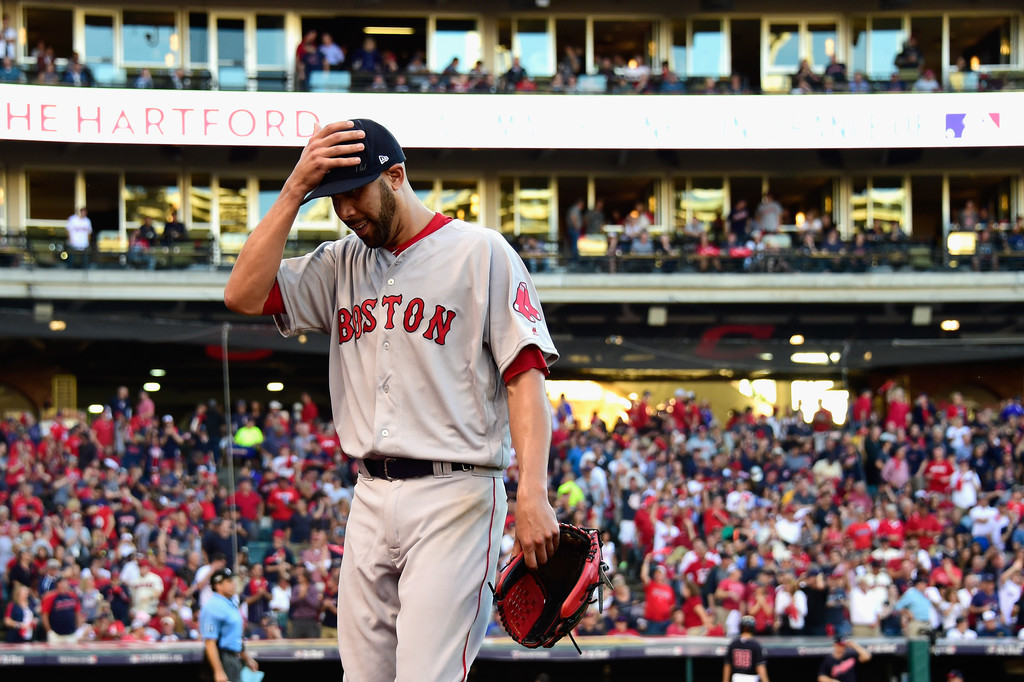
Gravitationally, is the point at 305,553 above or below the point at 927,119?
below

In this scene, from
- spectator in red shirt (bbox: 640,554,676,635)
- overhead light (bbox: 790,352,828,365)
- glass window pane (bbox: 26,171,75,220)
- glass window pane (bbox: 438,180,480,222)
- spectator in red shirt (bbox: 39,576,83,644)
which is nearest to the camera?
spectator in red shirt (bbox: 39,576,83,644)

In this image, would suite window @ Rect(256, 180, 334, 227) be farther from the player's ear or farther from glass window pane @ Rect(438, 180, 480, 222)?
the player's ear

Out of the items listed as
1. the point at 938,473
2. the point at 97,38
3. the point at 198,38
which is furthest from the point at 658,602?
the point at 97,38

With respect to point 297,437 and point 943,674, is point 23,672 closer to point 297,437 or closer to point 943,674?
point 297,437

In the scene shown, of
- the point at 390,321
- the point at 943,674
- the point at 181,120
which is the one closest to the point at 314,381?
the point at 181,120

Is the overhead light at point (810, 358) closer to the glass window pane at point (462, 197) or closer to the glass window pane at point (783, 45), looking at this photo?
the glass window pane at point (462, 197)

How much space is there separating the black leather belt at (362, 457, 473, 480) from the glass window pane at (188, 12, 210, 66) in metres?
25.7

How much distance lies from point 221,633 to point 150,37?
20232 millimetres

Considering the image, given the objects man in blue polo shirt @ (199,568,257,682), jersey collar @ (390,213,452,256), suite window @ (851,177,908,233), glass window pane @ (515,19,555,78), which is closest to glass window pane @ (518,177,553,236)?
glass window pane @ (515,19,555,78)

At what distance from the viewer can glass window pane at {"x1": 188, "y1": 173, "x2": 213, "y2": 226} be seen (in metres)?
27.6

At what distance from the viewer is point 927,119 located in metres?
26.8

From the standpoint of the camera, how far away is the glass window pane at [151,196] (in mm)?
27344

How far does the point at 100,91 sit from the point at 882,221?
1607cm

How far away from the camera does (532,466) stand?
340cm
